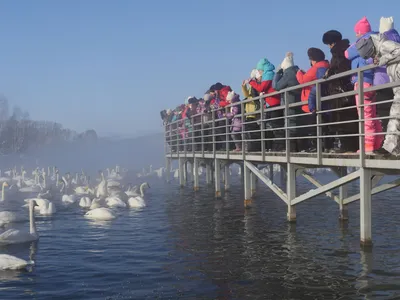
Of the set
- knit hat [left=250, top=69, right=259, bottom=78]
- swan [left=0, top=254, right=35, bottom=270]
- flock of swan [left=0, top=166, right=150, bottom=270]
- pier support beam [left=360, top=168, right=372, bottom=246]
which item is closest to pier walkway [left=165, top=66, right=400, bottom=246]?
pier support beam [left=360, top=168, right=372, bottom=246]

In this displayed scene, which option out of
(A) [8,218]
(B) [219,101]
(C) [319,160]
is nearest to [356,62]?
(C) [319,160]

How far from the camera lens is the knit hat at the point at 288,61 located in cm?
1322

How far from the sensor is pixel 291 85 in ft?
43.2

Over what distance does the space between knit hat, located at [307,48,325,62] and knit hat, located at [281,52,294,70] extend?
1082 millimetres

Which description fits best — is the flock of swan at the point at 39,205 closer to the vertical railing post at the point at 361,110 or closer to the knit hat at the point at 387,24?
the vertical railing post at the point at 361,110

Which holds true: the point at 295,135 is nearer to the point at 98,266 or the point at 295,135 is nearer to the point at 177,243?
the point at 177,243

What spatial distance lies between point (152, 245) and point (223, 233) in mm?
1954

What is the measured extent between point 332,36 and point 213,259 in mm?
4976

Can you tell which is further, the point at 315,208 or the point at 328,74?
the point at 315,208

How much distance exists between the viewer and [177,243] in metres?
12.1

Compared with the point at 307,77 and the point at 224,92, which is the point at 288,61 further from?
the point at 224,92

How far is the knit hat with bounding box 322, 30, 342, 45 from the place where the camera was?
10867mm

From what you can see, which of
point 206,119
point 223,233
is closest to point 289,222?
point 223,233

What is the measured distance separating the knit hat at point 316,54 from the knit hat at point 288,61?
1082 millimetres
